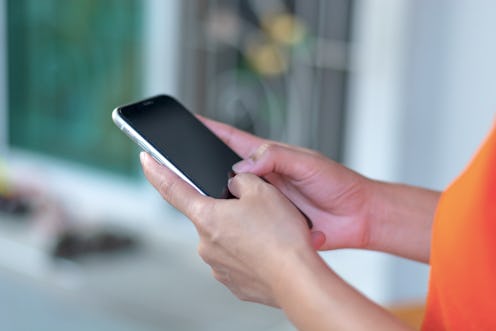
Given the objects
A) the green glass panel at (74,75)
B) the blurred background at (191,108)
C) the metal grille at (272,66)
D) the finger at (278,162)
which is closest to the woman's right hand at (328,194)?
the finger at (278,162)

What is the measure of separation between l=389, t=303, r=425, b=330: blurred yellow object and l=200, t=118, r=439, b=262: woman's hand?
0.21m

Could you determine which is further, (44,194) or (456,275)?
(44,194)

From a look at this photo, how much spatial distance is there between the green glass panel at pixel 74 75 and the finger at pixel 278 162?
226 cm

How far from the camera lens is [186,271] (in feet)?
9.27

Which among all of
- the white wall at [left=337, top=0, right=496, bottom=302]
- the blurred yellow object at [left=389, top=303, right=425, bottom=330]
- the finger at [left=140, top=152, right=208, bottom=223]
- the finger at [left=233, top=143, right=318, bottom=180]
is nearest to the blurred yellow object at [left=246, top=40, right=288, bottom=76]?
the white wall at [left=337, top=0, right=496, bottom=302]

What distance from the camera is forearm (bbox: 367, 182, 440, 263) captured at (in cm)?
103

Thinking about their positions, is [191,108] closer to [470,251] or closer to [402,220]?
[402,220]

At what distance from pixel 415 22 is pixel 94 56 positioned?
167cm

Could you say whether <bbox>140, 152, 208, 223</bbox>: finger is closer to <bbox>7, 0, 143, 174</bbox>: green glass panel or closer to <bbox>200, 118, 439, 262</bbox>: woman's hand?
<bbox>200, 118, 439, 262</bbox>: woman's hand

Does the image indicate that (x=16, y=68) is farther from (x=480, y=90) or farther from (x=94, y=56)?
(x=480, y=90)

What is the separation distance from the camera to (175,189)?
859 millimetres

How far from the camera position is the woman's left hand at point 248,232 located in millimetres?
770

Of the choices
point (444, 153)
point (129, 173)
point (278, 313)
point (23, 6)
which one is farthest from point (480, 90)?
point (23, 6)

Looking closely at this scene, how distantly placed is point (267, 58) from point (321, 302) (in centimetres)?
202
